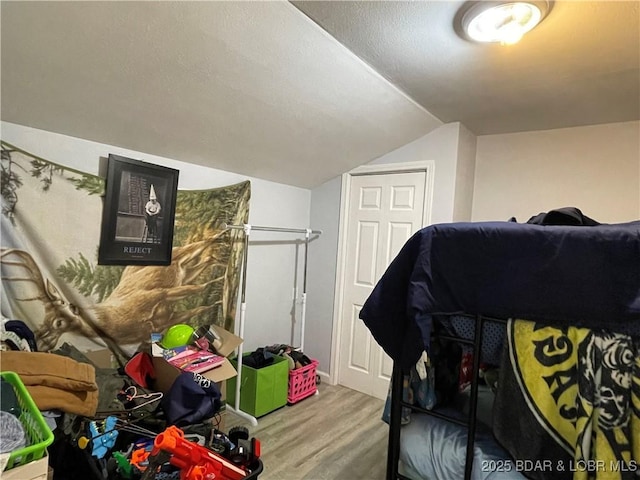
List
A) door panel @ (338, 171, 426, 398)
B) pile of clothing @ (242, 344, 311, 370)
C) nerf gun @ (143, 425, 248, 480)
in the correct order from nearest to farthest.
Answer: nerf gun @ (143, 425, 248, 480) < pile of clothing @ (242, 344, 311, 370) < door panel @ (338, 171, 426, 398)

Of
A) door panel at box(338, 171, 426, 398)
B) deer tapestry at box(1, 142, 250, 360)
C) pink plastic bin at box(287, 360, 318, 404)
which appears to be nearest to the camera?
deer tapestry at box(1, 142, 250, 360)

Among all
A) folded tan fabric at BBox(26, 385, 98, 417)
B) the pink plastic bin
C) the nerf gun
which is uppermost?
folded tan fabric at BBox(26, 385, 98, 417)

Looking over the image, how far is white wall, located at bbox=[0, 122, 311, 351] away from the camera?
2.65 metres

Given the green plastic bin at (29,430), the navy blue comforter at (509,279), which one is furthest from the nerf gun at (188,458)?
the navy blue comforter at (509,279)

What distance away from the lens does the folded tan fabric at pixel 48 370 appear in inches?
54.6

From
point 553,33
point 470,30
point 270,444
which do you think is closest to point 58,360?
point 270,444

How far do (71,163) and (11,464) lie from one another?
59.9 inches

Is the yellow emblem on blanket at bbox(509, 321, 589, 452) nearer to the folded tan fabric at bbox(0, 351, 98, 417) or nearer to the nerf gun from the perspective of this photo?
the nerf gun

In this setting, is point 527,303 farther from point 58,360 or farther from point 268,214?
point 268,214

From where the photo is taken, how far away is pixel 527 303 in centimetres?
121

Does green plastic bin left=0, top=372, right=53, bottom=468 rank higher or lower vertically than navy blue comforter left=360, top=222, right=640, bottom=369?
lower

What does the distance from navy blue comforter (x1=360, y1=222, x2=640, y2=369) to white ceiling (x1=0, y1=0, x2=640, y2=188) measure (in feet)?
3.30

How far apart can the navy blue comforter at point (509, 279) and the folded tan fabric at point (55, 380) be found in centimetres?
120

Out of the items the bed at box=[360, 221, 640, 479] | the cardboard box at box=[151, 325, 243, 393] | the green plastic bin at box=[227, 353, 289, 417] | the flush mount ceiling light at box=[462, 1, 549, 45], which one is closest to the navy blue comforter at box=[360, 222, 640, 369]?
the bed at box=[360, 221, 640, 479]
